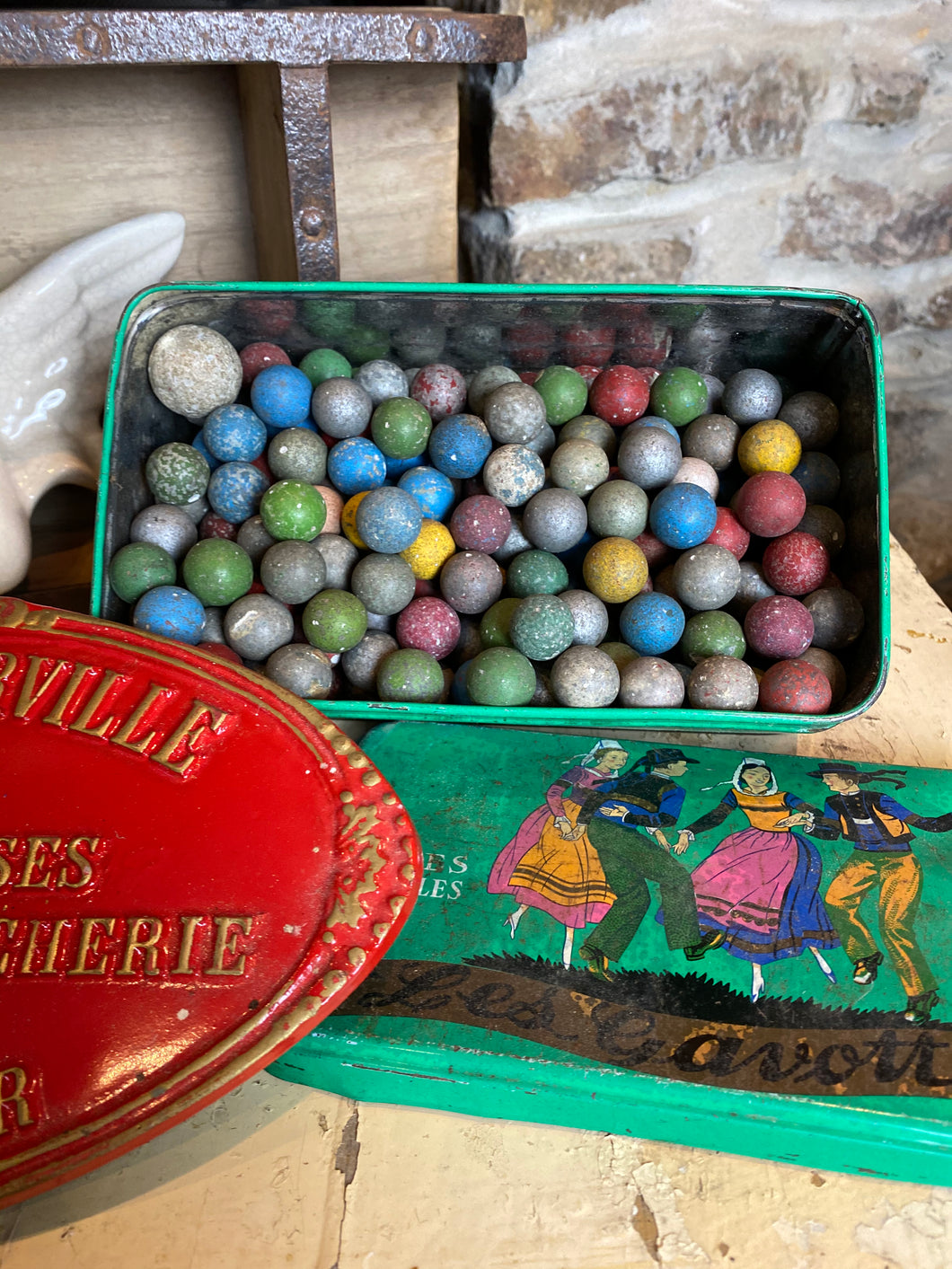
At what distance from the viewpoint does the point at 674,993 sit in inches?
32.3

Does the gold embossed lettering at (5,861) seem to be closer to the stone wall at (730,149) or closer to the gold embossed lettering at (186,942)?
the gold embossed lettering at (186,942)

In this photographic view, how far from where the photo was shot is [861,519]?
3.74 feet

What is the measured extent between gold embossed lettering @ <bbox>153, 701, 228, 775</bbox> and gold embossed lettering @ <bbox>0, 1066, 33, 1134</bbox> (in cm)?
26

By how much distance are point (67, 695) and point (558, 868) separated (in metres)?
0.52

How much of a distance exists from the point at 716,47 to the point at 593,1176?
1453mm

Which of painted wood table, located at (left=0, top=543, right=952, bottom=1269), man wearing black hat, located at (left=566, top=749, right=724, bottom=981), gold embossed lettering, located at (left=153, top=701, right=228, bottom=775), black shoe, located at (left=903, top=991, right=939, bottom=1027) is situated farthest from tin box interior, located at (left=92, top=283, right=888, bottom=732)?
painted wood table, located at (left=0, top=543, right=952, bottom=1269)

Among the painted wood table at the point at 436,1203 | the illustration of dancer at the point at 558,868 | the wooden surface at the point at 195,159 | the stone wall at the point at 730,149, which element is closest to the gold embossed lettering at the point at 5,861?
the painted wood table at the point at 436,1203

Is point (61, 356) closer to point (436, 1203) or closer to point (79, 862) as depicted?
point (79, 862)

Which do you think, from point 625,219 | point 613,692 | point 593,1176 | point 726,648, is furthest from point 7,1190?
point 625,219

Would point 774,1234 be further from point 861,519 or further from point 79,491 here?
point 79,491

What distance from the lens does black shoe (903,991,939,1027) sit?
0.80 metres

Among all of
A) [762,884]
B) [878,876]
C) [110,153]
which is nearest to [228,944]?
[762,884]

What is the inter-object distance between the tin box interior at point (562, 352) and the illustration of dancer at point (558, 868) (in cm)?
11

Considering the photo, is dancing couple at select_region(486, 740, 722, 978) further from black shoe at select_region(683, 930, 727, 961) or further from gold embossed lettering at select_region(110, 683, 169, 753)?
gold embossed lettering at select_region(110, 683, 169, 753)
